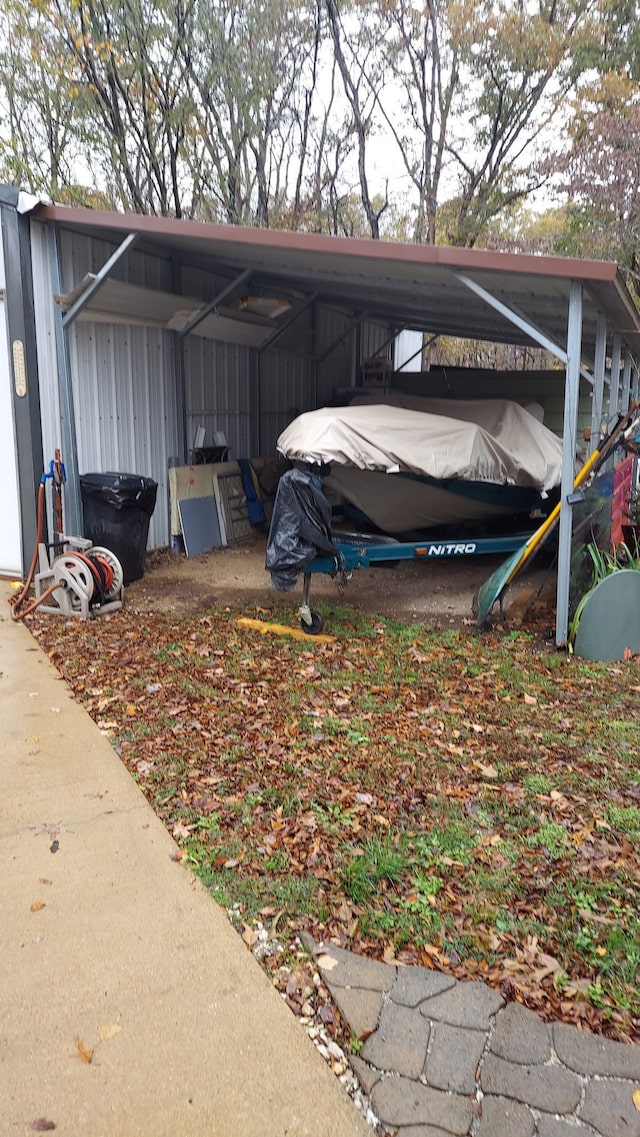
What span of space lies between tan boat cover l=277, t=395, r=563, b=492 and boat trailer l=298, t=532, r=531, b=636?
2.16ft

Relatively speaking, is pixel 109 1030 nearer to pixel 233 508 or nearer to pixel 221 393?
pixel 233 508

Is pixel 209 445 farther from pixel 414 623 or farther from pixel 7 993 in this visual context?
pixel 7 993

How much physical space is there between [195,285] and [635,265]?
12664 millimetres

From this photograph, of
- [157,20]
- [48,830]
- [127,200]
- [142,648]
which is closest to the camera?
[48,830]

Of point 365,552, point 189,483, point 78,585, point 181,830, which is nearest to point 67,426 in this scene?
point 78,585

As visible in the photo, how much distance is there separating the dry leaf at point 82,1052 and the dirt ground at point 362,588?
483cm

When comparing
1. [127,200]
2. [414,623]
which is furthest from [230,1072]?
[127,200]

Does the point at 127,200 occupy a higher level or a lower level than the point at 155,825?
higher

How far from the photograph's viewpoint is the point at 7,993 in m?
2.71

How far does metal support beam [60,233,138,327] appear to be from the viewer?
24.4 feet

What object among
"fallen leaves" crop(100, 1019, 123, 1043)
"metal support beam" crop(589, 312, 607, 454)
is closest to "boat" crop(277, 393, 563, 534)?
"metal support beam" crop(589, 312, 607, 454)

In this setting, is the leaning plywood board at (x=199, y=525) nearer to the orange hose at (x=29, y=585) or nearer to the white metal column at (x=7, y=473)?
the white metal column at (x=7, y=473)

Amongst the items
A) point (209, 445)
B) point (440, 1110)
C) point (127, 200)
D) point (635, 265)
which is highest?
point (127, 200)

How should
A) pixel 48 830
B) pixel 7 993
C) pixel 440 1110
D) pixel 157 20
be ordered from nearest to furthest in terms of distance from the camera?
pixel 440 1110
pixel 7 993
pixel 48 830
pixel 157 20
